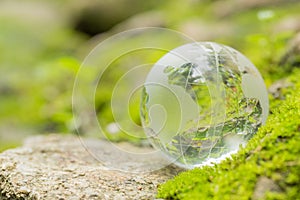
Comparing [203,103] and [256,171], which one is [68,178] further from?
[256,171]

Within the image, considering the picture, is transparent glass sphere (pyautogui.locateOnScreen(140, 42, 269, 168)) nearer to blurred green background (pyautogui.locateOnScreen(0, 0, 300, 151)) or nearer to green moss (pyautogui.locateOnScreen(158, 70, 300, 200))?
green moss (pyautogui.locateOnScreen(158, 70, 300, 200))

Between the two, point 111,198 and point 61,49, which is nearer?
point 111,198

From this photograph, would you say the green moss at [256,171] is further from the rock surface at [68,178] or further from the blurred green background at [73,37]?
the blurred green background at [73,37]

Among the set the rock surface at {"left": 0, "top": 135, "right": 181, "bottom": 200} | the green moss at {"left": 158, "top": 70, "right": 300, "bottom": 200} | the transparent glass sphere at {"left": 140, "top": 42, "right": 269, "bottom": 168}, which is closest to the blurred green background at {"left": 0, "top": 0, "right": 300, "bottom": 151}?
the rock surface at {"left": 0, "top": 135, "right": 181, "bottom": 200}


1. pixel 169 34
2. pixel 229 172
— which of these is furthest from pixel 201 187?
pixel 169 34

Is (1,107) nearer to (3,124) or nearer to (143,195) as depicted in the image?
(3,124)
